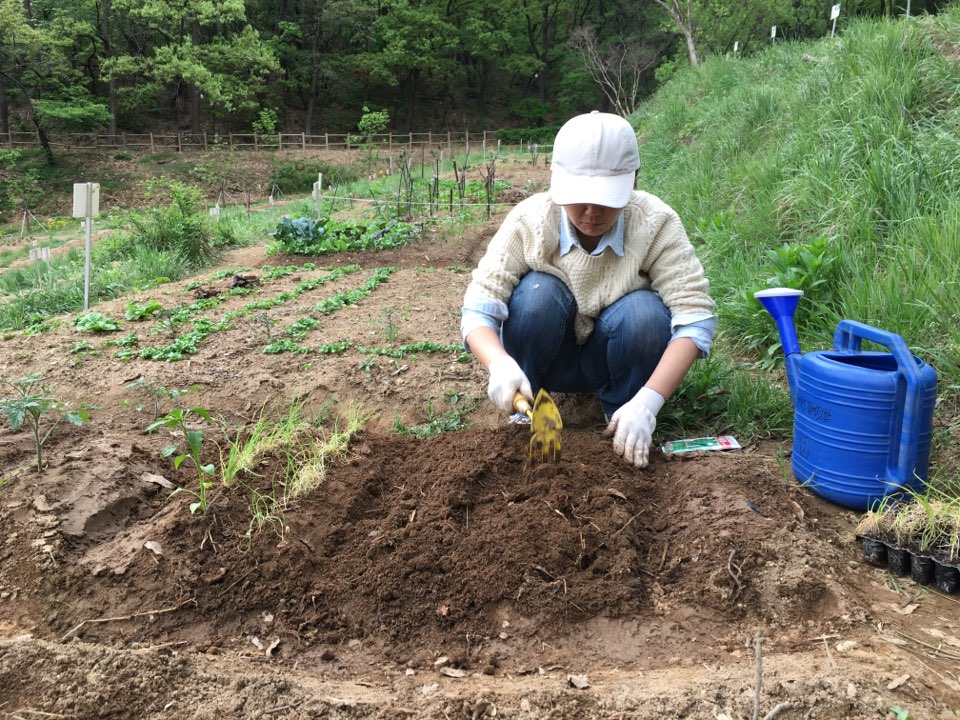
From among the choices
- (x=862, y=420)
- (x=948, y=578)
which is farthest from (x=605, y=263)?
(x=948, y=578)

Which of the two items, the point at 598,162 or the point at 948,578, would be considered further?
the point at 598,162

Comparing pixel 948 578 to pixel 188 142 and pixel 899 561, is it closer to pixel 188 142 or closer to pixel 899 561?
pixel 899 561

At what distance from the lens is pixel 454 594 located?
1884 millimetres

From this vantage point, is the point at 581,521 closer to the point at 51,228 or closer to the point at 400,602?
the point at 400,602

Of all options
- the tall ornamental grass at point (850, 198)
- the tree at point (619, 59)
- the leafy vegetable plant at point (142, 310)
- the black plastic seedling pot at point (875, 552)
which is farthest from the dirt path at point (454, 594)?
the tree at point (619, 59)

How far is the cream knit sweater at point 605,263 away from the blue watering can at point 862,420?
1.48ft

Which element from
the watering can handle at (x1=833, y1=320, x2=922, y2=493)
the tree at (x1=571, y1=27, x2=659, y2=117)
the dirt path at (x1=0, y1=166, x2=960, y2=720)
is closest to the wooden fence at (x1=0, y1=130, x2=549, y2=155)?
the tree at (x1=571, y1=27, x2=659, y2=117)

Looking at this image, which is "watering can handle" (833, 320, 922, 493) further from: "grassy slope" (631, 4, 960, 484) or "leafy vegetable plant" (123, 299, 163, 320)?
"leafy vegetable plant" (123, 299, 163, 320)

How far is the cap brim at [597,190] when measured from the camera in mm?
2166

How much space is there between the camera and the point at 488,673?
1661mm

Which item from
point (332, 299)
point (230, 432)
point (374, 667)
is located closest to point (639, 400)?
point (374, 667)

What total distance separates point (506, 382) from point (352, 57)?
107 ft

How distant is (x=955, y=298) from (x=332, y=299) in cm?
365

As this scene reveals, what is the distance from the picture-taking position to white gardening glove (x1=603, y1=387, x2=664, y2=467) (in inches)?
91.0
